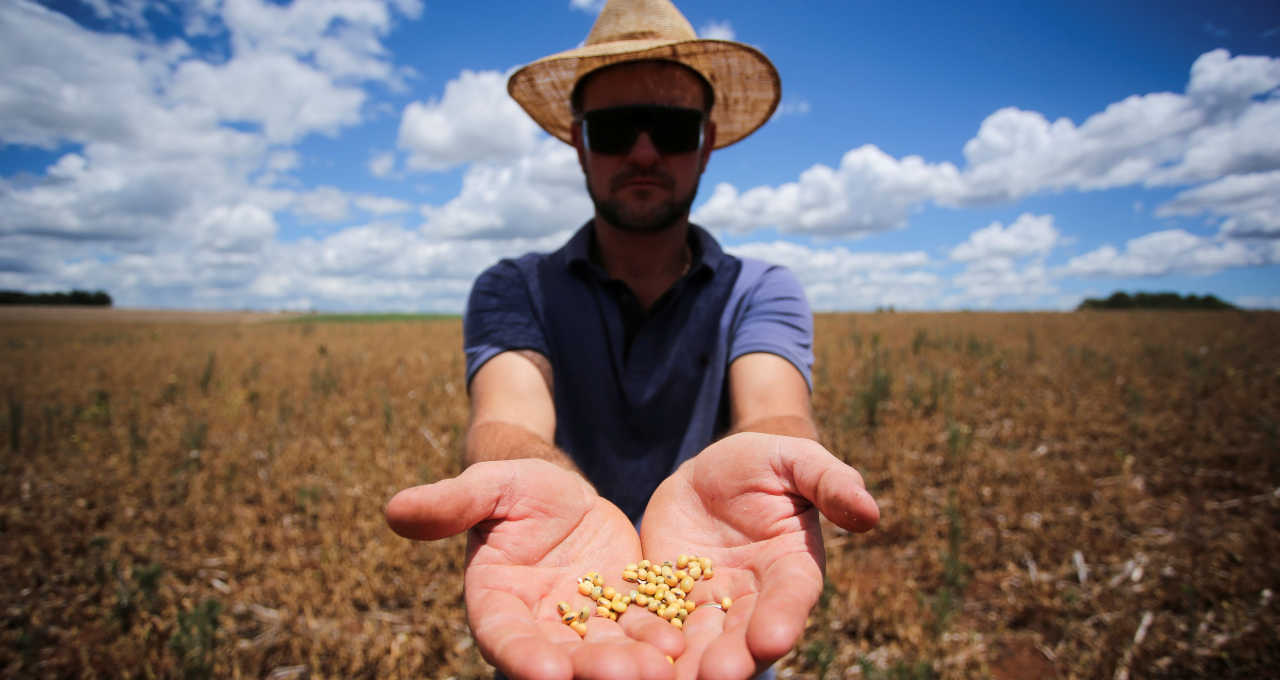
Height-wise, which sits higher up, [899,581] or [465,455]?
[465,455]

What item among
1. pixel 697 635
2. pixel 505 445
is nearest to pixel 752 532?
pixel 697 635

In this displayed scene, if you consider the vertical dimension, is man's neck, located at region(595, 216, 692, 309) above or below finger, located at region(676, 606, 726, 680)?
above

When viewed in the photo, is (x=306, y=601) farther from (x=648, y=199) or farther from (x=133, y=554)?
(x=648, y=199)

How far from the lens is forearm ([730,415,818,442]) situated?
210cm

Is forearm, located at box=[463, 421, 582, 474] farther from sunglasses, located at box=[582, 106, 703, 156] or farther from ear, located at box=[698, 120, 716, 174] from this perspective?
ear, located at box=[698, 120, 716, 174]

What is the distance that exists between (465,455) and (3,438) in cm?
691

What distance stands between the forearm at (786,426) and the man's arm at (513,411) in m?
0.72

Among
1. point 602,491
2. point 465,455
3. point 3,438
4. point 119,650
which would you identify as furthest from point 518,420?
point 3,438

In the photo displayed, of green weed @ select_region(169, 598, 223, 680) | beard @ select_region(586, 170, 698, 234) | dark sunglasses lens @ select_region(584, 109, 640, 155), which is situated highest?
dark sunglasses lens @ select_region(584, 109, 640, 155)

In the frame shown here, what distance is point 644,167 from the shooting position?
8.89ft

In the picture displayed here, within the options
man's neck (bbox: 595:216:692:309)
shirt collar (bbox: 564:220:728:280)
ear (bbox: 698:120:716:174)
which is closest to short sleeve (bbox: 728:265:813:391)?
shirt collar (bbox: 564:220:728:280)

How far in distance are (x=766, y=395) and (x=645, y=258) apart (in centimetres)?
93

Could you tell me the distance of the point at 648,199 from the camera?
8.98 feet

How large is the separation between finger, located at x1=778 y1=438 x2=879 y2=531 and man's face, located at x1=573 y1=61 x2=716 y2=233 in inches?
59.4
